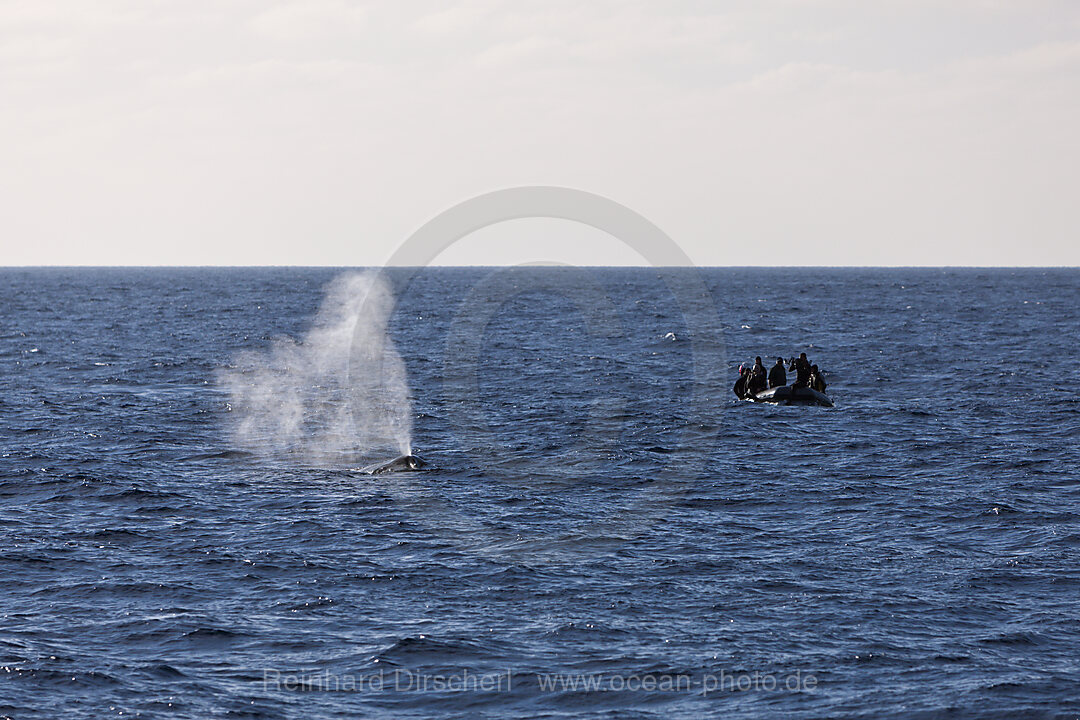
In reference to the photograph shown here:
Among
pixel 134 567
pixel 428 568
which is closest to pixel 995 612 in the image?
pixel 428 568

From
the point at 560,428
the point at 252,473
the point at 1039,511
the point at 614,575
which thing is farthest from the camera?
the point at 560,428

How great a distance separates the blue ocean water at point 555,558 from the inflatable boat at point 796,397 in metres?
1.00

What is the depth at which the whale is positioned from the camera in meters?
41.6

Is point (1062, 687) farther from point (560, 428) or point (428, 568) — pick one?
point (560, 428)

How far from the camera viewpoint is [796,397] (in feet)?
195

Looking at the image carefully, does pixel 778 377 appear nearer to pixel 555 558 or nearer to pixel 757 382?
pixel 757 382

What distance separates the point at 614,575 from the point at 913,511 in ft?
37.3

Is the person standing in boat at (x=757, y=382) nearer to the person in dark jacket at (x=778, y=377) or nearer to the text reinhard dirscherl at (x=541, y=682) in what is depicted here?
the person in dark jacket at (x=778, y=377)

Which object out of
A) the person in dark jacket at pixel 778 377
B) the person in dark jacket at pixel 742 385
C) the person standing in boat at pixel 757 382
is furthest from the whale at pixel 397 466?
the person in dark jacket at pixel 778 377

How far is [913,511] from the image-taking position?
35469 millimetres

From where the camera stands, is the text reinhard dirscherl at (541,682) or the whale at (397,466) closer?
the text reinhard dirscherl at (541,682)

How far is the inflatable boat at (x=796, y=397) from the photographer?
58.8 meters

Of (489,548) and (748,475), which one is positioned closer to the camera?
(489,548)

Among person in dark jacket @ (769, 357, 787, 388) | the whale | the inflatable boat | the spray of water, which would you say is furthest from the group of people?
the whale
